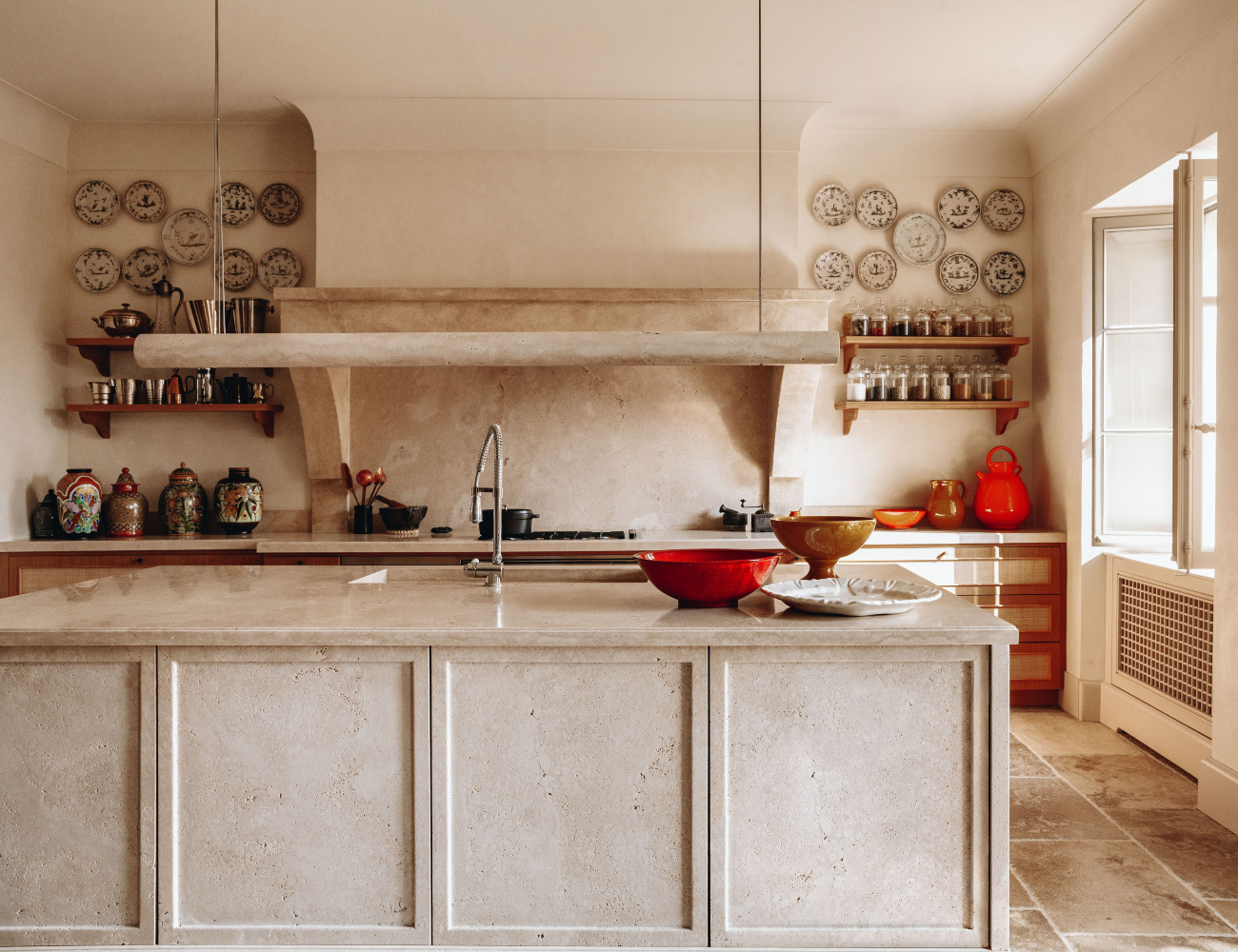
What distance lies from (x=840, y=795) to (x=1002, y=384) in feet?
10.8

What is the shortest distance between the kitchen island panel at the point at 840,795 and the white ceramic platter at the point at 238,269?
386cm

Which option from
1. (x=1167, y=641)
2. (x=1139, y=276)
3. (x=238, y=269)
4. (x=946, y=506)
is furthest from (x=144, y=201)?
(x=1167, y=641)

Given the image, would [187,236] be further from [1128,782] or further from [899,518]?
[1128,782]

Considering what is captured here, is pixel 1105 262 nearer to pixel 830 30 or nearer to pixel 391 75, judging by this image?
pixel 830 30

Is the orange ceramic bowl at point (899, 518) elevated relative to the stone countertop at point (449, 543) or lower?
elevated

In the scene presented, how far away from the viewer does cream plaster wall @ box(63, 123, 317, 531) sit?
4797 mm

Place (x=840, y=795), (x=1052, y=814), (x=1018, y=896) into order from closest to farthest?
1. (x=840, y=795)
2. (x=1018, y=896)
3. (x=1052, y=814)

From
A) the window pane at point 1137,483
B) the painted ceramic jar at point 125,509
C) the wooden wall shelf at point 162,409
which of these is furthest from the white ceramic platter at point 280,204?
the window pane at point 1137,483

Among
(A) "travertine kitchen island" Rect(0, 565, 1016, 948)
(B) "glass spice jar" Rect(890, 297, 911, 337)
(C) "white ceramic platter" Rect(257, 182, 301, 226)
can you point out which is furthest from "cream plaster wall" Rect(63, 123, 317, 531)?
(B) "glass spice jar" Rect(890, 297, 911, 337)

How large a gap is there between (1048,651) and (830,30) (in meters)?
3.13

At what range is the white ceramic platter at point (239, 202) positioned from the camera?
4.80m

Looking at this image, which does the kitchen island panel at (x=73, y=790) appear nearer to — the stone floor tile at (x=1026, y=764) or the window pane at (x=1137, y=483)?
the stone floor tile at (x=1026, y=764)

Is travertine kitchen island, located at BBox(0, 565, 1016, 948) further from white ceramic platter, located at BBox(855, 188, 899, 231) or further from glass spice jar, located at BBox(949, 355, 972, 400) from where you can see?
white ceramic platter, located at BBox(855, 188, 899, 231)

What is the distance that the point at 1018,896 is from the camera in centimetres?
259
